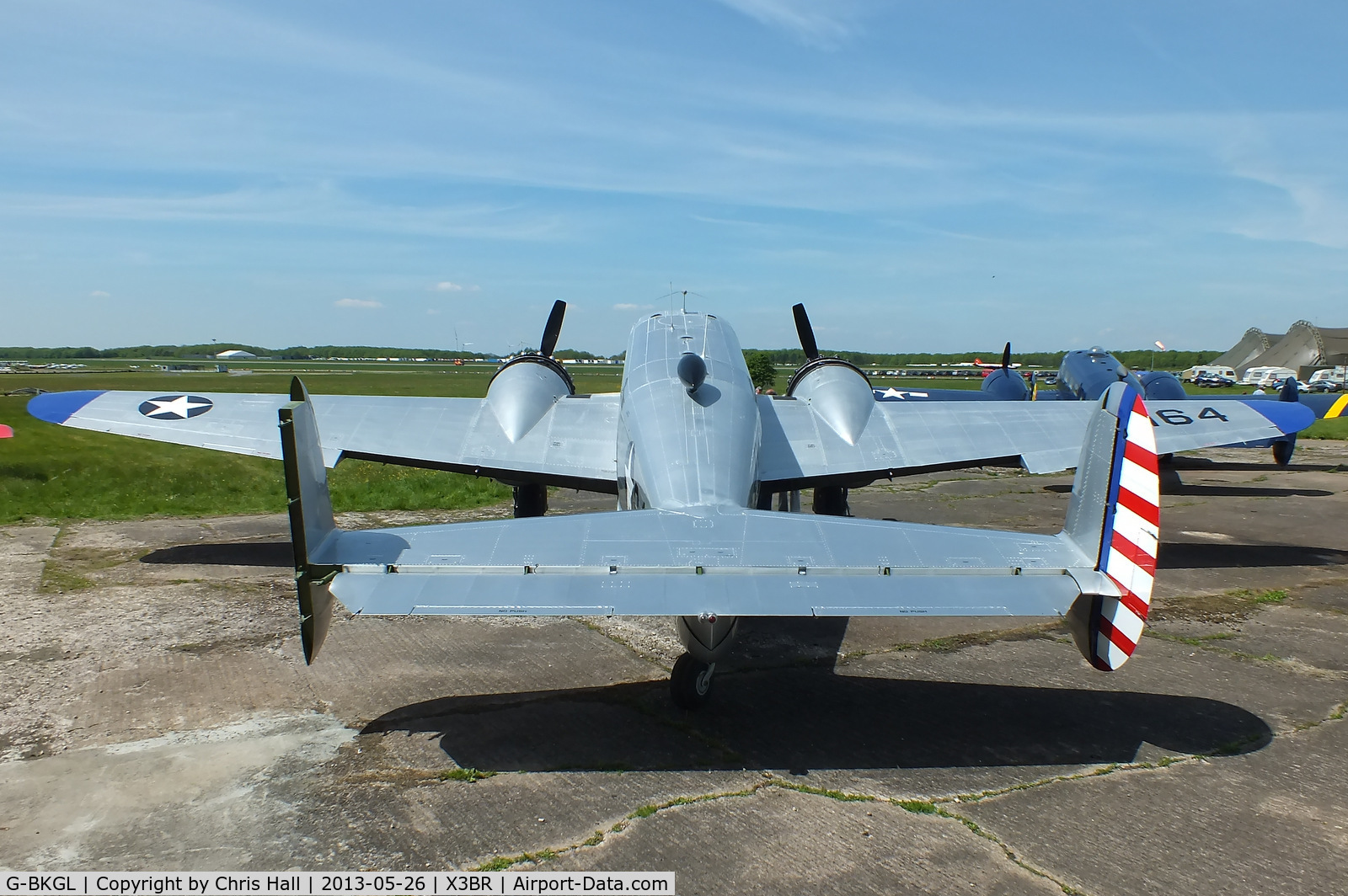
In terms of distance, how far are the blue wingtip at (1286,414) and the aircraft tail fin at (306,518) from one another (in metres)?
15.7

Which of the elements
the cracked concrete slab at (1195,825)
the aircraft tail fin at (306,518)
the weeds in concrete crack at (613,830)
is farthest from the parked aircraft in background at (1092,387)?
the aircraft tail fin at (306,518)

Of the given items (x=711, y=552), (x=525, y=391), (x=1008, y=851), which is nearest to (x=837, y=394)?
(x=525, y=391)

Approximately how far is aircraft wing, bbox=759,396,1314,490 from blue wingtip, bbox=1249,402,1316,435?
15mm

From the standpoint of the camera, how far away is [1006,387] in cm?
2644

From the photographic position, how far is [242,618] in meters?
10.5

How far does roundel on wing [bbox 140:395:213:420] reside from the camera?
1356cm

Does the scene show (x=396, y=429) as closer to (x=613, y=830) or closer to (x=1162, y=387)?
(x=613, y=830)

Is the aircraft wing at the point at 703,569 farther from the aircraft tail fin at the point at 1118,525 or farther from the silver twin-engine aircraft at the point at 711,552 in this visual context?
the aircraft tail fin at the point at 1118,525

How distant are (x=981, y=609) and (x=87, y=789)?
6.61 m

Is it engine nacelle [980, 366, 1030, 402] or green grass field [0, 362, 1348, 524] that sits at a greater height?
engine nacelle [980, 366, 1030, 402]

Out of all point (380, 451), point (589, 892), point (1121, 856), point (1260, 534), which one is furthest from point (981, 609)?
point (1260, 534)

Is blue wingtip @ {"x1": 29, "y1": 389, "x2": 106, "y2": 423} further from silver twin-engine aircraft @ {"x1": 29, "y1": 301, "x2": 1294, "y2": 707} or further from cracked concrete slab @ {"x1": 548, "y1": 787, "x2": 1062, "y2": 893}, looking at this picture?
cracked concrete slab @ {"x1": 548, "y1": 787, "x2": 1062, "y2": 893}

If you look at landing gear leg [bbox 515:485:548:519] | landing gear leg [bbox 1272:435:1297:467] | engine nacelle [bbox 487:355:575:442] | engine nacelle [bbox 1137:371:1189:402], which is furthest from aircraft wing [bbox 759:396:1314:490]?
landing gear leg [bbox 1272:435:1297:467]

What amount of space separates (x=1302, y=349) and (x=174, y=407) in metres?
103
